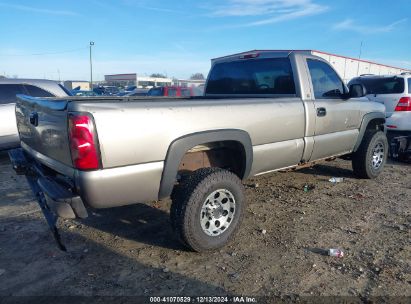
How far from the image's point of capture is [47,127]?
294 centimetres

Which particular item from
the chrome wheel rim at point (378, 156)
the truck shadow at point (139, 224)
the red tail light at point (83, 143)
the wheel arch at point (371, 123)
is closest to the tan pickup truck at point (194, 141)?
the red tail light at point (83, 143)

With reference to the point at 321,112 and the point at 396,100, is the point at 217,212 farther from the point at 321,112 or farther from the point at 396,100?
the point at 396,100

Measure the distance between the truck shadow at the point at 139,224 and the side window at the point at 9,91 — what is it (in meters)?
3.92

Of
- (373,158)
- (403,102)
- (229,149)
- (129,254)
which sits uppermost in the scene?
(403,102)

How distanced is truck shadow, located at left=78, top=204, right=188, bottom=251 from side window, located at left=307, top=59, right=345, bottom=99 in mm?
2552

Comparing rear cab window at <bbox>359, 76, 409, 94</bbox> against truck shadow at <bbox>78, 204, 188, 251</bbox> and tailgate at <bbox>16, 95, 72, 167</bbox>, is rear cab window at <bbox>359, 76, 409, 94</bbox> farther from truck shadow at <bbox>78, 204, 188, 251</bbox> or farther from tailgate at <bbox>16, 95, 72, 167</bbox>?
tailgate at <bbox>16, 95, 72, 167</bbox>

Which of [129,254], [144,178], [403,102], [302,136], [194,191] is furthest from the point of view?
[403,102]

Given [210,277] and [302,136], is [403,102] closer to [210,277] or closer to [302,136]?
[302,136]

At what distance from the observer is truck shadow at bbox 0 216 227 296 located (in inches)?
108

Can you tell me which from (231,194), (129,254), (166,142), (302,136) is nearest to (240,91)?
(302,136)

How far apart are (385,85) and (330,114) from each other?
460 cm

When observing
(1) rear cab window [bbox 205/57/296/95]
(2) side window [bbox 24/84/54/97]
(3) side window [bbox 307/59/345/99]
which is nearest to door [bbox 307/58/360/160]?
(3) side window [bbox 307/59/345/99]

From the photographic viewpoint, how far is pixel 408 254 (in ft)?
10.9

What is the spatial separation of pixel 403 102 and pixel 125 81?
2554 inches
